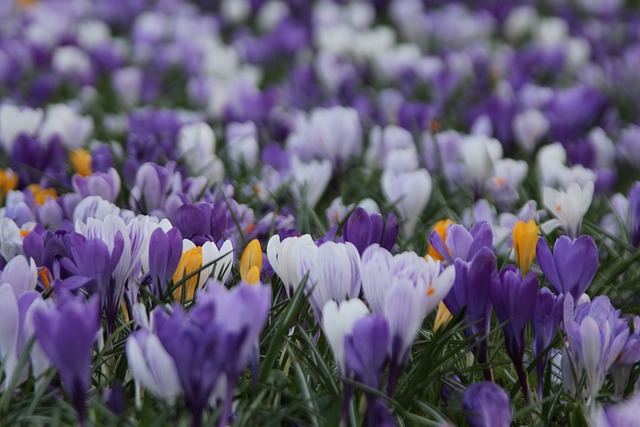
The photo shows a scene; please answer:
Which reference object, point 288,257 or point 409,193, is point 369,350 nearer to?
point 288,257

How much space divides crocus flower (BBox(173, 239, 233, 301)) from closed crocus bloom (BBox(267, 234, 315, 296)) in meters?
0.09

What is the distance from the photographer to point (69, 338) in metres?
→ 1.27

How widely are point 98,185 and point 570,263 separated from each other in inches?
46.1

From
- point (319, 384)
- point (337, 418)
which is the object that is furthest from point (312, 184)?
point (337, 418)

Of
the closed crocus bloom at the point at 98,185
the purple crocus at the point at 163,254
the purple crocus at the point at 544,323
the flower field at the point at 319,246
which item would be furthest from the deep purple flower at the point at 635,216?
the closed crocus bloom at the point at 98,185

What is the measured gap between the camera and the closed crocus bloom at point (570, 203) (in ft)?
6.64

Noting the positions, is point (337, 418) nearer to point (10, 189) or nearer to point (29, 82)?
point (10, 189)

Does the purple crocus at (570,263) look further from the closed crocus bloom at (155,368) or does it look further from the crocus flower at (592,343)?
the closed crocus bloom at (155,368)

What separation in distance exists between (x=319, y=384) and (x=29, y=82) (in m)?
3.52

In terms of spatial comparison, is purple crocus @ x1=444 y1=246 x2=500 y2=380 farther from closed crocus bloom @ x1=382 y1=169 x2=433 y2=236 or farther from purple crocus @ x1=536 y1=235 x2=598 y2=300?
closed crocus bloom @ x1=382 y1=169 x2=433 y2=236

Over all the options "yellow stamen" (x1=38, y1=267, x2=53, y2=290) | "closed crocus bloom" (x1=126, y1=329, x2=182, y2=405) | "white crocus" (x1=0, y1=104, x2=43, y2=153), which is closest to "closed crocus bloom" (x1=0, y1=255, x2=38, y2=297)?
"yellow stamen" (x1=38, y1=267, x2=53, y2=290)

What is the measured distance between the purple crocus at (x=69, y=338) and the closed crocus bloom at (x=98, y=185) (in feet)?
3.32

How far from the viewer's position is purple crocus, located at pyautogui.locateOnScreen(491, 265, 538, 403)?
1.57 metres

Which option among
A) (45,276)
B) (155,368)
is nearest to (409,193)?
(45,276)
